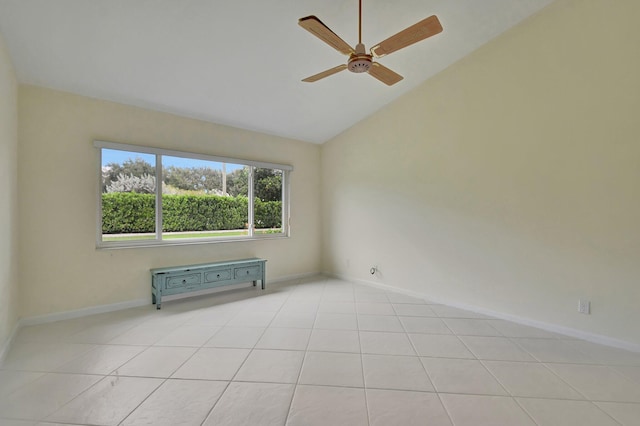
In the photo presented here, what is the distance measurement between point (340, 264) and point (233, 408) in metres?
3.50

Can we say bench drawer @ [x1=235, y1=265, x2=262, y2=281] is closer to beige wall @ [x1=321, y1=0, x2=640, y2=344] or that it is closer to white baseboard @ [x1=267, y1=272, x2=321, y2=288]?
white baseboard @ [x1=267, y1=272, x2=321, y2=288]

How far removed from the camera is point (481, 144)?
3262mm

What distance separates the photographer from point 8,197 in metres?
2.43

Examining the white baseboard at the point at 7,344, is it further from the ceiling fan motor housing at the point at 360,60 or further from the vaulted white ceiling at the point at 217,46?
the ceiling fan motor housing at the point at 360,60

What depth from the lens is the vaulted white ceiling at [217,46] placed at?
223cm

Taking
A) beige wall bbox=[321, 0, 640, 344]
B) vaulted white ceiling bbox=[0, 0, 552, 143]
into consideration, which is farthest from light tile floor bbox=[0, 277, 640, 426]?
vaulted white ceiling bbox=[0, 0, 552, 143]

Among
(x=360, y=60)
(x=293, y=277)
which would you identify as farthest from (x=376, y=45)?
(x=293, y=277)

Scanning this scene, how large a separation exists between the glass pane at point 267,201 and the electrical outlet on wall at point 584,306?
13.1ft

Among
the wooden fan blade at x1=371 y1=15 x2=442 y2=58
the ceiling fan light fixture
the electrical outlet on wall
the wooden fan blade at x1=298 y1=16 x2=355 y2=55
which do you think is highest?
the wooden fan blade at x1=371 y1=15 x2=442 y2=58

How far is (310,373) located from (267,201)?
3.18m

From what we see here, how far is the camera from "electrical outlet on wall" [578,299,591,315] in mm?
2578

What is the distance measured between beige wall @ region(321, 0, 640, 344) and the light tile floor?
52 cm

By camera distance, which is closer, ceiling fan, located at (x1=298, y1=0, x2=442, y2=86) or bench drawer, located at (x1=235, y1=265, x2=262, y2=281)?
ceiling fan, located at (x1=298, y1=0, x2=442, y2=86)

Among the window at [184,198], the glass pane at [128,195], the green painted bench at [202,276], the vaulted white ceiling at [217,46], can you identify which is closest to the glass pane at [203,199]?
the window at [184,198]
